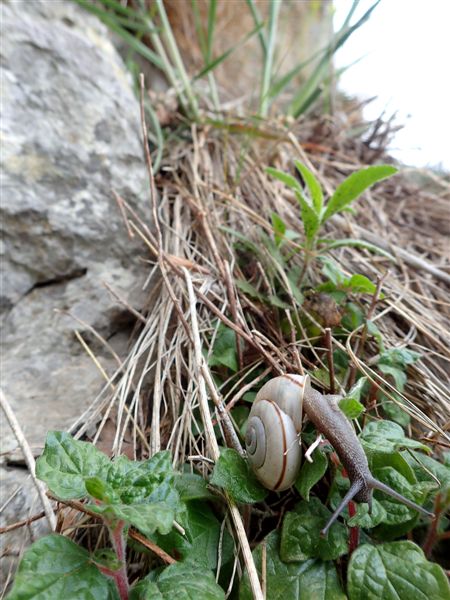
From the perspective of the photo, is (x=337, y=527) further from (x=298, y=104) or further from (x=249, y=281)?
(x=298, y=104)

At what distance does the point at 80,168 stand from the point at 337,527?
1.32 metres

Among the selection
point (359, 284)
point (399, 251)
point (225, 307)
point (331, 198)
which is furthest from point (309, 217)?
point (399, 251)

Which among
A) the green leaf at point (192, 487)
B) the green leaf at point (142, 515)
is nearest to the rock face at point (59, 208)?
the green leaf at point (192, 487)

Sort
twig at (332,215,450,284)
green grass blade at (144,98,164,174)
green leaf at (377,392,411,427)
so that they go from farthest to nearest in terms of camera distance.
A: green grass blade at (144,98,164,174)
twig at (332,215,450,284)
green leaf at (377,392,411,427)

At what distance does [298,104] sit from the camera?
2.04 metres

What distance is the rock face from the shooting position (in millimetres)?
1218

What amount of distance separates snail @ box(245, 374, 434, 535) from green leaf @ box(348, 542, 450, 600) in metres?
0.07

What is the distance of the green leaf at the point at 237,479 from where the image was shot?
30.0 inches

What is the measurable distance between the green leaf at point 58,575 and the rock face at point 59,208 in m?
0.45

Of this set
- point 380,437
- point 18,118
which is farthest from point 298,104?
point 380,437

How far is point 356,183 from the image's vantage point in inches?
45.4

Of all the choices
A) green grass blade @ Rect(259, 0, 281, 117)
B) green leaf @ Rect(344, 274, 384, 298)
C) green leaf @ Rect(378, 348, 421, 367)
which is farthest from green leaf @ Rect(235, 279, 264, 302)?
green grass blade @ Rect(259, 0, 281, 117)

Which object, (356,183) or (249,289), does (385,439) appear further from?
(356,183)

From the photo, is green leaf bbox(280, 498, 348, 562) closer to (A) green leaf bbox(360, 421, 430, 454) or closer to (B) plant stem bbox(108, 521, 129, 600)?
(A) green leaf bbox(360, 421, 430, 454)
